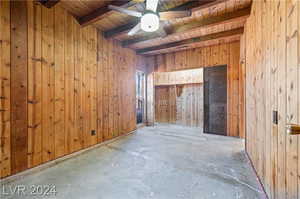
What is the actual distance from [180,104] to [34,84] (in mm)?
5017

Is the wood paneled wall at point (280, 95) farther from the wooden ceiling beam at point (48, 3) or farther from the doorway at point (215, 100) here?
the wooden ceiling beam at point (48, 3)

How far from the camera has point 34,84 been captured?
7.55 ft

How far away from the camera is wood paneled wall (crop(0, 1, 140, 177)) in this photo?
2029 millimetres

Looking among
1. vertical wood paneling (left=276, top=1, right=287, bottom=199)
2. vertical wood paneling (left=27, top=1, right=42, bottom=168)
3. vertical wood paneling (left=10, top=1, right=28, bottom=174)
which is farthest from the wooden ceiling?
vertical wood paneling (left=276, top=1, right=287, bottom=199)

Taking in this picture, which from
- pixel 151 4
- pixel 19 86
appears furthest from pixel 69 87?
pixel 151 4

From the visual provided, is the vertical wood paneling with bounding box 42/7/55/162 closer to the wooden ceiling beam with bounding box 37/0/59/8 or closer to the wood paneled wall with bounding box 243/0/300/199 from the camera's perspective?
the wooden ceiling beam with bounding box 37/0/59/8

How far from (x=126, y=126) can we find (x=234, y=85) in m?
3.42

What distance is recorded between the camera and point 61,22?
2695 mm

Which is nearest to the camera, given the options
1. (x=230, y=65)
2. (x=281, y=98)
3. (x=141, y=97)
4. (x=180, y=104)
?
(x=281, y=98)

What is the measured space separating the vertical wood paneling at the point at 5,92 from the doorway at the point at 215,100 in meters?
4.52

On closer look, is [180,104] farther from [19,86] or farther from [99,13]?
[19,86]

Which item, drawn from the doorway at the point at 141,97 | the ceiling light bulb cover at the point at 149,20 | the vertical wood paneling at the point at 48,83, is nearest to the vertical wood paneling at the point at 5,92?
the vertical wood paneling at the point at 48,83

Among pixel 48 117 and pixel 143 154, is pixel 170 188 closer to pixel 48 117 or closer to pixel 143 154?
pixel 143 154

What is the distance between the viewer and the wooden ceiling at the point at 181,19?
2469 millimetres
